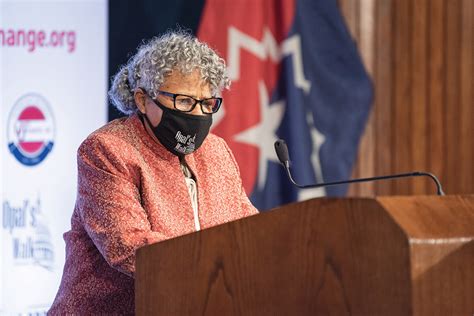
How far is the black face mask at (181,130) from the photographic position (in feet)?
7.92

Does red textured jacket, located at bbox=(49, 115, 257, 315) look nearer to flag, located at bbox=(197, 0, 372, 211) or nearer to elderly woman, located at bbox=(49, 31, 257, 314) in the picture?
elderly woman, located at bbox=(49, 31, 257, 314)

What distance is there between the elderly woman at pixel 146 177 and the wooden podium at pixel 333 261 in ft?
0.98

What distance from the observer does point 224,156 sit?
270 centimetres

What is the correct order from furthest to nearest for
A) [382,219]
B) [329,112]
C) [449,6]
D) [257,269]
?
1. [449,6]
2. [329,112]
3. [257,269]
4. [382,219]

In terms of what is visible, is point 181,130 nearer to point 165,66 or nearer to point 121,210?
point 165,66

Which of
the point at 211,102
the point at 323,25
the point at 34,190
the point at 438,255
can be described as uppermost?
the point at 323,25

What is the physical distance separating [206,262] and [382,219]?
45 cm

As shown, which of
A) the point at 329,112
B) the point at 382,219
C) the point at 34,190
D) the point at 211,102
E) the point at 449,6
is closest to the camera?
the point at 382,219

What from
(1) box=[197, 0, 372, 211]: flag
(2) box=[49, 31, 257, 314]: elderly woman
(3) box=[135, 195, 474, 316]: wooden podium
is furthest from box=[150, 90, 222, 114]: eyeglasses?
(1) box=[197, 0, 372, 211]: flag

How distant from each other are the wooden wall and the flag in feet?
0.71

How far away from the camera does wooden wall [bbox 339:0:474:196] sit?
4.54 metres

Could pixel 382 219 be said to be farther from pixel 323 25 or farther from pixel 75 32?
pixel 323 25

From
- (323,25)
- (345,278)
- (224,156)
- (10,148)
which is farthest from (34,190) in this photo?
(345,278)

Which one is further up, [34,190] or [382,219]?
[382,219]
